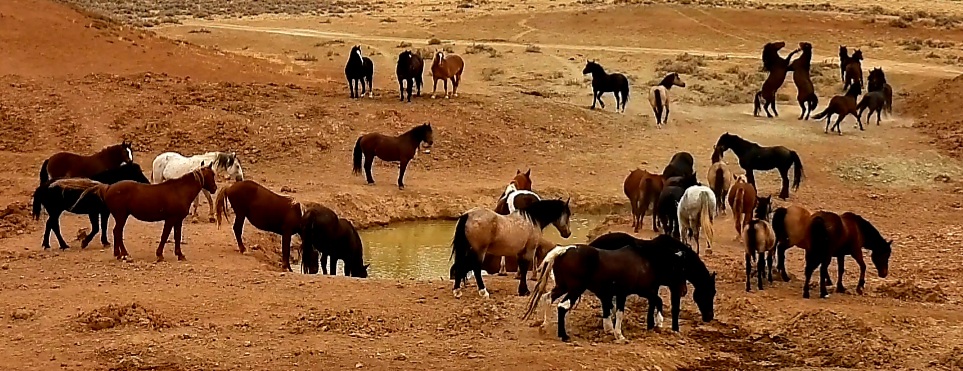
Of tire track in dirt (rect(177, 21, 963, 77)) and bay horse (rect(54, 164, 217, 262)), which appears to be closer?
bay horse (rect(54, 164, 217, 262))

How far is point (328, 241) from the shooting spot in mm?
12555

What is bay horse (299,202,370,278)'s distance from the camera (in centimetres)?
1248

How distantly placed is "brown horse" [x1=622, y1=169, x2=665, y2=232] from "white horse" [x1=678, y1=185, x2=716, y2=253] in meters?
1.56

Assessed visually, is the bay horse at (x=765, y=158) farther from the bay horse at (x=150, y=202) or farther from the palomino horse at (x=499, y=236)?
the bay horse at (x=150, y=202)

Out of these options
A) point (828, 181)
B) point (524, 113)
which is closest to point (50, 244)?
point (524, 113)

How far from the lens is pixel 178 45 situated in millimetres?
27812

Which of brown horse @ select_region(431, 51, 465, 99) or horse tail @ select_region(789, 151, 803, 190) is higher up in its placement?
brown horse @ select_region(431, 51, 465, 99)

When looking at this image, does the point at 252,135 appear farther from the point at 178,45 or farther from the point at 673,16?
the point at 673,16

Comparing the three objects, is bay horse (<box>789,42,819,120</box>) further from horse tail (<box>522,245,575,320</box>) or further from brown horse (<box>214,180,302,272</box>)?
horse tail (<box>522,245,575,320</box>)

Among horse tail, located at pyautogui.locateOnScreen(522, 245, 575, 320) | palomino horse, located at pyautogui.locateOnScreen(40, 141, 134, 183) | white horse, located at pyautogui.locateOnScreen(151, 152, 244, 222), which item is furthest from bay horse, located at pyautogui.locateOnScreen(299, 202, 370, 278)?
palomino horse, located at pyautogui.locateOnScreen(40, 141, 134, 183)

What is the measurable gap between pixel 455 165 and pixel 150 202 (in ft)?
28.3

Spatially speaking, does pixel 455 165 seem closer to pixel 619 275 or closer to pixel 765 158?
pixel 765 158

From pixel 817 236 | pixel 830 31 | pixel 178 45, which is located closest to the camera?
pixel 817 236

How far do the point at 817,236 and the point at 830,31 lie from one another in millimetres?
32000
